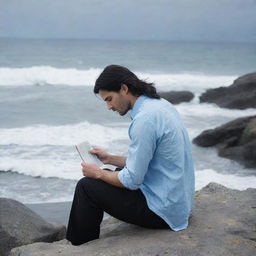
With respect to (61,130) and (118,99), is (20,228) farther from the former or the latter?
(61,130)

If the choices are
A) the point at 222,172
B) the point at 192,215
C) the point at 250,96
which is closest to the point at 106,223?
the point at 192,215

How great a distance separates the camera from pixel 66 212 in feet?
25.2

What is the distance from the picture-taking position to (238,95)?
20.9 metres

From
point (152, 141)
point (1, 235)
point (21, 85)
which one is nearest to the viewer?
point (152, 141)

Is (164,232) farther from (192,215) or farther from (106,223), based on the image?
(106,223)

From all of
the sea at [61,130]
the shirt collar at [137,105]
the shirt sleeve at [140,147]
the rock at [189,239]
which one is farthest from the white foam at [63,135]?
the shirt sleeve at [140,147]

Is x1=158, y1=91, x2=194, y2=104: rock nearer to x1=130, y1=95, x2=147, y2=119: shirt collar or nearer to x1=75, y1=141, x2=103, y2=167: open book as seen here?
x1=75, y1=141, x2=103, y2=167: open book

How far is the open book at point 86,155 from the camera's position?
143 inches

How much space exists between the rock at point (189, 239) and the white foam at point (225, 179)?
5.17 metres

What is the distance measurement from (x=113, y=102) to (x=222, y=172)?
24.8ft

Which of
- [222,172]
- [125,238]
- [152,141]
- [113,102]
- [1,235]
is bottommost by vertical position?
[222,172]

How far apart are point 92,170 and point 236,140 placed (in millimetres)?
9465

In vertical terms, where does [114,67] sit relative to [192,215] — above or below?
above

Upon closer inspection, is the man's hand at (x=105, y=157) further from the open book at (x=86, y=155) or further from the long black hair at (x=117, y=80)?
the long black hair at (x=117, y=80)
